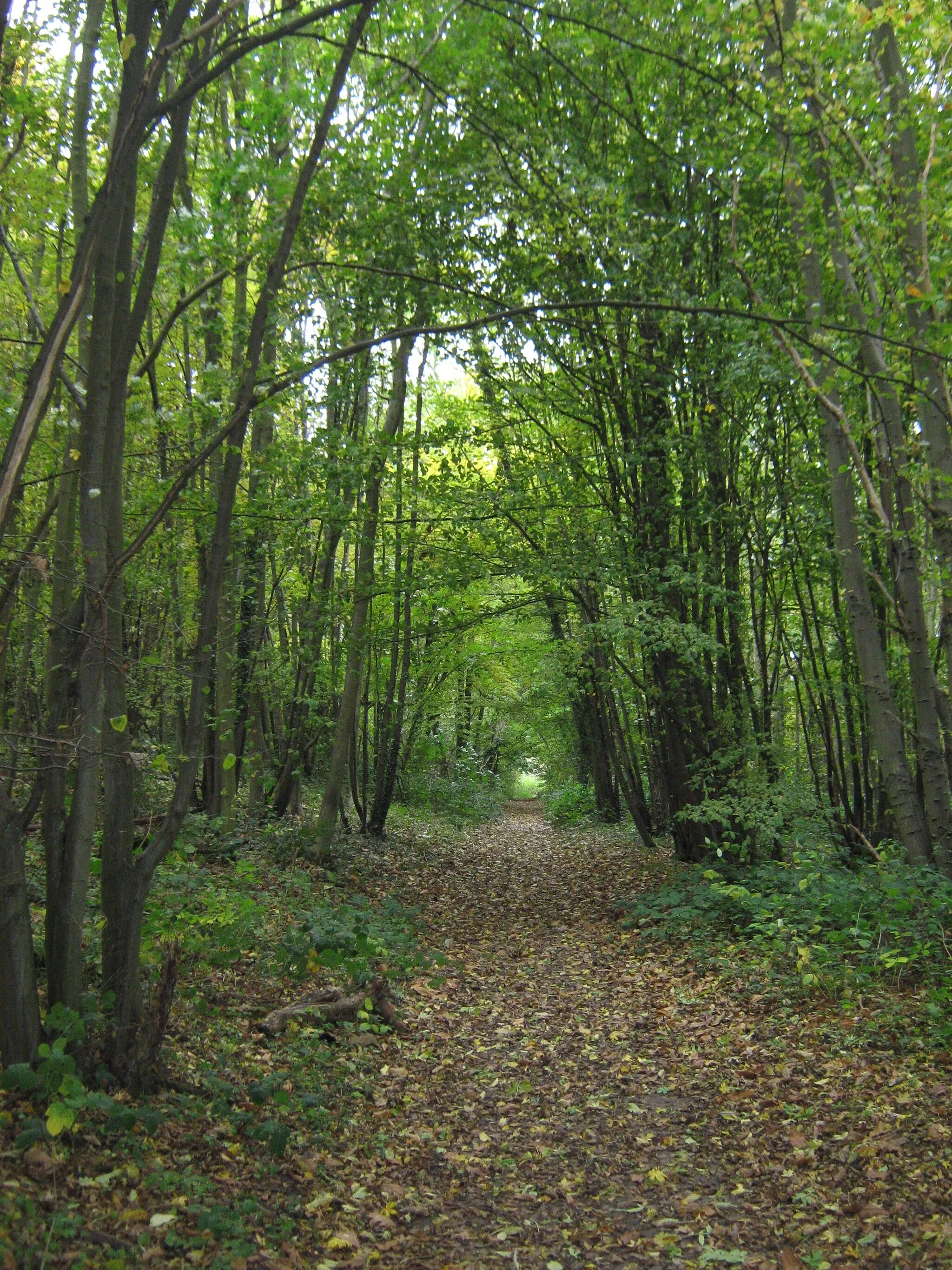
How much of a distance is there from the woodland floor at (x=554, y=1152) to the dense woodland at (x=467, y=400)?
75 centimetres

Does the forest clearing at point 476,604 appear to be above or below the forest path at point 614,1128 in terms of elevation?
above

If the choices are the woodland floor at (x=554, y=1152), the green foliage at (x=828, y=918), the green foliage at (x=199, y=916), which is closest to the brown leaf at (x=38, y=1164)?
the woodland floor at (x=554, y=1152)

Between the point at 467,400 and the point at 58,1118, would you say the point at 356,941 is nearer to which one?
the point at 58,1118

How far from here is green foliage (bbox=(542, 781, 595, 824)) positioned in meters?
22.8

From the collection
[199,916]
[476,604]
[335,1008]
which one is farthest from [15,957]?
[476,604]

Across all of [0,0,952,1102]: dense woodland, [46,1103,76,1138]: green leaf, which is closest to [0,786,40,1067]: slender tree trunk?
→ [0,0,952,1102]: dense woodland

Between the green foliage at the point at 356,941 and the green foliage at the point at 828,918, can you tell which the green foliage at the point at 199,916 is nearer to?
the green foliage at the point at 356,941

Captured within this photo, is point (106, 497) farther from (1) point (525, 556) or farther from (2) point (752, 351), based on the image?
(1) point (525, 556)

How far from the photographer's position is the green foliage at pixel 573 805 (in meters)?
22.8

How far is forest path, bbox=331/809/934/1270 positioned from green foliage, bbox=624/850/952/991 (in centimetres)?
54

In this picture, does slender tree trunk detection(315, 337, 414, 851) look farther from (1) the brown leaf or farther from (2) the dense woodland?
(1) the brown leaf

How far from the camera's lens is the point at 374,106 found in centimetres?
826

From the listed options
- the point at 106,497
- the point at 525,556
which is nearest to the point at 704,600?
the point at 525,556

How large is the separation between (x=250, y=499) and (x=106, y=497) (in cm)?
458
